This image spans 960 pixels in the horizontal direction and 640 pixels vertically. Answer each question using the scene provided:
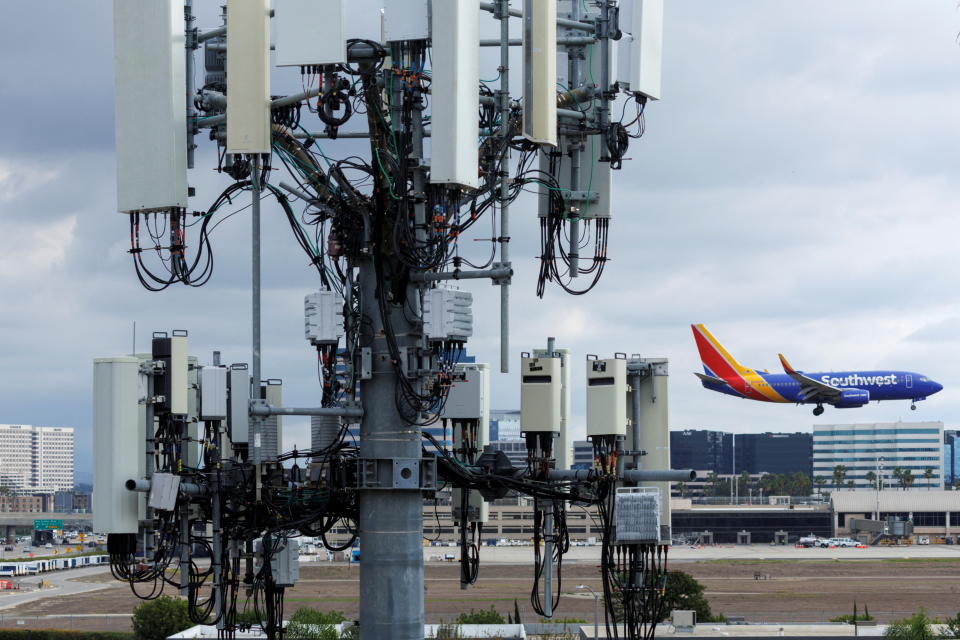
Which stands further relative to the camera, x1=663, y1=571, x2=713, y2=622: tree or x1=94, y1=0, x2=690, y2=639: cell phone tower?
x1=663, y1=571, x2=713, y2=622: tree

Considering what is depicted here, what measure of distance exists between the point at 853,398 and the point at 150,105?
137 metres

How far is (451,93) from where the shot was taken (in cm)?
1953

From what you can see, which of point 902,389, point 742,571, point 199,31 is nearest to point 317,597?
point 742,571

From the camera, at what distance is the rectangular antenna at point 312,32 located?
1922cm

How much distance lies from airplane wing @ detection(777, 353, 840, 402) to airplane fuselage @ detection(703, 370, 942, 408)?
22.4 inches

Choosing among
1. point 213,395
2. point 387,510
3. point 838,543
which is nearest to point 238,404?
point 213,395

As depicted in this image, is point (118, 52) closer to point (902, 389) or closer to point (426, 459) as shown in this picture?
point (426, 459)

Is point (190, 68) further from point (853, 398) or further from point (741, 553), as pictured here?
point (741, 553)

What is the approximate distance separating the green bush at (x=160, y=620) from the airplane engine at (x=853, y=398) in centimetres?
9488

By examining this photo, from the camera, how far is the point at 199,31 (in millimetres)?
21312

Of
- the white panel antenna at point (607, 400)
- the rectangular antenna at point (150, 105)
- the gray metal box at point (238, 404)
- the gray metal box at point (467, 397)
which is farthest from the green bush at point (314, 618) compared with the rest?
the rectangular antenna at point (150, 105)

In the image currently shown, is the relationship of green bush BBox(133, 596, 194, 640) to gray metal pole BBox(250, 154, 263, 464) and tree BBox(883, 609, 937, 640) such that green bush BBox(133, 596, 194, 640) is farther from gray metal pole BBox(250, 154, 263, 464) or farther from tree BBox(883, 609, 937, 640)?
gray metal pole BBox(250, 154, 263, 464)

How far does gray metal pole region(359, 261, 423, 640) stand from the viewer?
2066 cm

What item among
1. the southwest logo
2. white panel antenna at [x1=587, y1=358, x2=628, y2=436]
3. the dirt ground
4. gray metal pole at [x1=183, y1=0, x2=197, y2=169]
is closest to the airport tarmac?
the dirt ground
